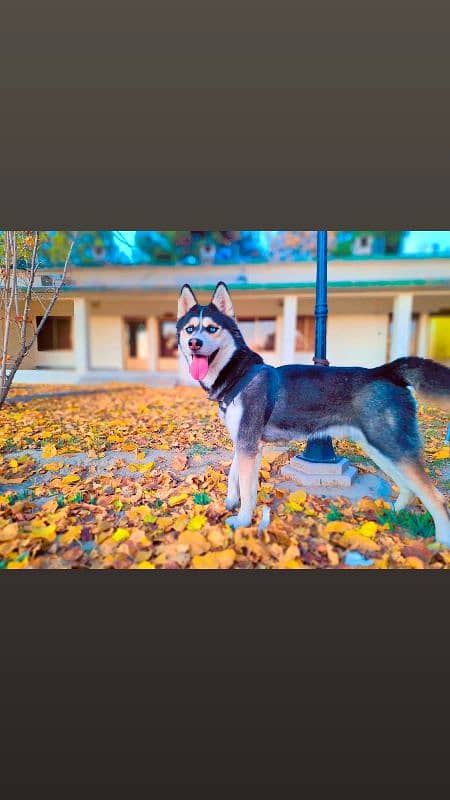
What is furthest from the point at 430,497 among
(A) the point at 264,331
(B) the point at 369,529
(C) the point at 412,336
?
(A) the point at 264,331

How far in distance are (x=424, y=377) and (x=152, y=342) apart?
357 cm

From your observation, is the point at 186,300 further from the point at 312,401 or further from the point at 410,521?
the point at 410,521

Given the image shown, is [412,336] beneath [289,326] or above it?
beneath

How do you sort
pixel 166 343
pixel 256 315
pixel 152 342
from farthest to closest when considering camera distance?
pixel 166 343
pixel 152 342
pixel 256 315

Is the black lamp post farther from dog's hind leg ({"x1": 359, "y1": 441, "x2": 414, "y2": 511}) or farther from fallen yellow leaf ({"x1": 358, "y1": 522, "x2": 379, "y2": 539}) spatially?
fallen yellow leaf ({"x1": 358, "y1": 522, "x2": 379, "y2": 539})

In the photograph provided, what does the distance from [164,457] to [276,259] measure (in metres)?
2.35

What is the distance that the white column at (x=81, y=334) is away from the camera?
322cm

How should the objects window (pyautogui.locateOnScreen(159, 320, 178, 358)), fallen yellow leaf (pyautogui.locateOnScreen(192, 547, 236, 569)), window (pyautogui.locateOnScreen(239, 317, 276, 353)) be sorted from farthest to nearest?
window (pyautogui.locateOnScreen(159, 320, 178, 358)), window (pyautogui.locateOnScreen(239, 317, 276, 353)), fallen yellow leaf (pyautogui.locateOnScreen(192, 547, 236, 569))

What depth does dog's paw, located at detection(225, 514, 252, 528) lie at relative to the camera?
6.73 feet

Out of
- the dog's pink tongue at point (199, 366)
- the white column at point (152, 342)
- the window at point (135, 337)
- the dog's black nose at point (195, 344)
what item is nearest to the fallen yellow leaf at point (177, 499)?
the dog's pink tongue at point (199, 366)

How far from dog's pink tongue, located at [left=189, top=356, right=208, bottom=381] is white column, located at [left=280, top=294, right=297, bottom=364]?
1.90m

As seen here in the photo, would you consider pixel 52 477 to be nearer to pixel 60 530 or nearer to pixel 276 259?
pixel 60 530

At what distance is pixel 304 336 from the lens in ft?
12.6

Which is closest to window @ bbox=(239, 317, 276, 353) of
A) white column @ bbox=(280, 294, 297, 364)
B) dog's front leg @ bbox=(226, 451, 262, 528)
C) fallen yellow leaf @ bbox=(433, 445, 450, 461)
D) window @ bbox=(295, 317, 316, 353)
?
white column @ bbox=(280, 294, 297, 364)
